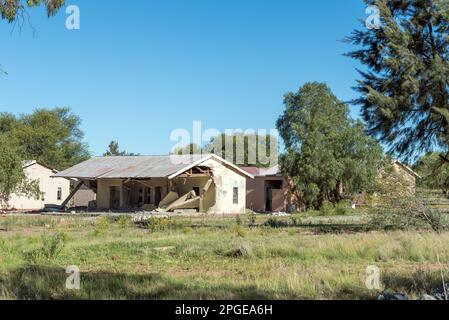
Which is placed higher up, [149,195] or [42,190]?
[42,190]

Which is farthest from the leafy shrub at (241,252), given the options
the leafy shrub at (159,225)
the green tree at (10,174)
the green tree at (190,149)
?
the green tree at (190,149)

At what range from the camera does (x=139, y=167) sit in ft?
153

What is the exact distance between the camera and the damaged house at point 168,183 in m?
44.0

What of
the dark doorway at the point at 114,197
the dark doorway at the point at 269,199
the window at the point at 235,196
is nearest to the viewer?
the window at the point at 235,196

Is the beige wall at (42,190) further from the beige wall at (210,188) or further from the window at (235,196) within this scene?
the window at (235,196)

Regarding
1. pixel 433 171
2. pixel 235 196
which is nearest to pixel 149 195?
pixel 235 196

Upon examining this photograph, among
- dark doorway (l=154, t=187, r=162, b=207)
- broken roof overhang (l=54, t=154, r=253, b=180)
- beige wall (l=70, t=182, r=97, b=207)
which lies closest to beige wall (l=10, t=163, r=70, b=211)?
broken roof overhang (l=54, t=154, r=253, b=180)

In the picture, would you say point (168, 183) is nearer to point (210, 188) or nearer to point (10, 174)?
point (210, 188)

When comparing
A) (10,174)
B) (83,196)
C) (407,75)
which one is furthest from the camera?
(83,196)

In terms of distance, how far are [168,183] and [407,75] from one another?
26465mm

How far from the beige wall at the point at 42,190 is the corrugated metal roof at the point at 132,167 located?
5704 millimetres

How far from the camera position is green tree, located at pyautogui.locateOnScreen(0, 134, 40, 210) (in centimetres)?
4547

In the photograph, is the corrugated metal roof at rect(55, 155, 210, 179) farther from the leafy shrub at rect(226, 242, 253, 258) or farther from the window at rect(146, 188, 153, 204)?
the leafy shrub at rect(226, 242, 253, 258)

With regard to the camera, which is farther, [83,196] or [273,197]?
[83,196]
